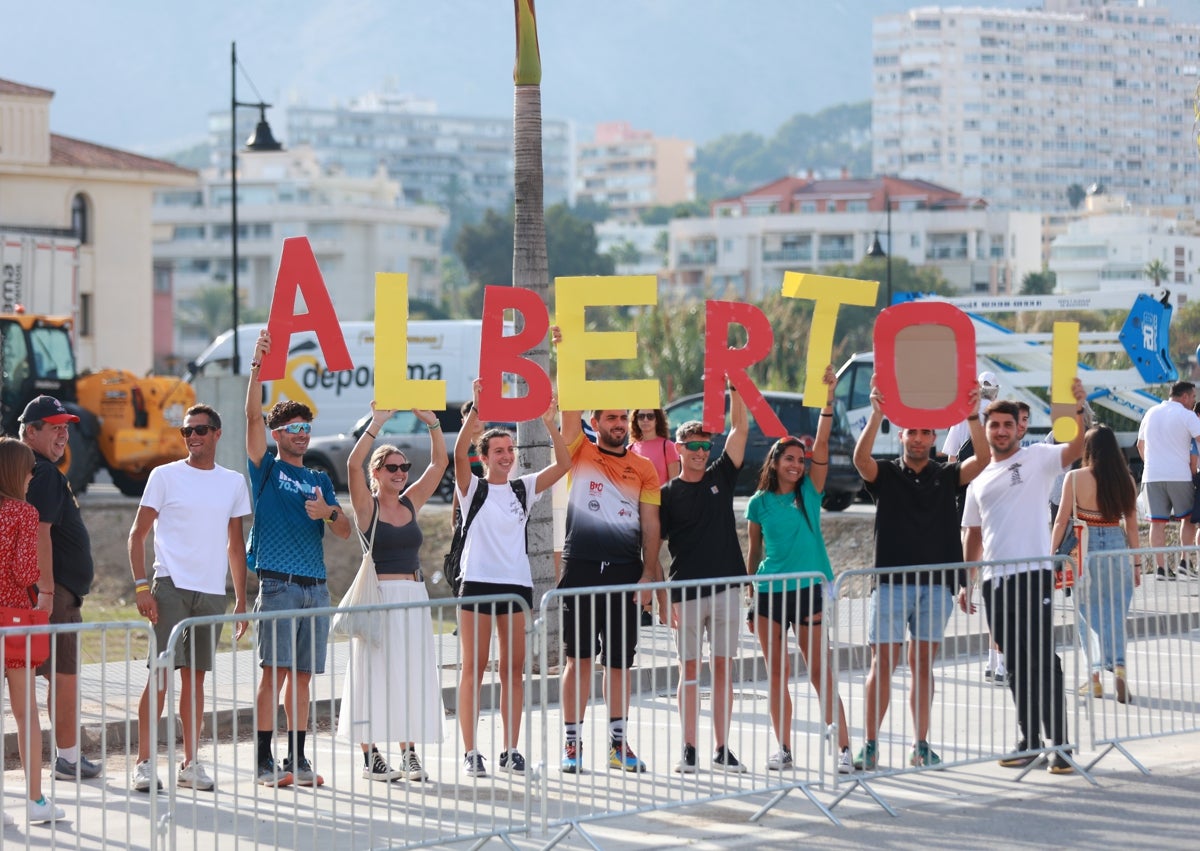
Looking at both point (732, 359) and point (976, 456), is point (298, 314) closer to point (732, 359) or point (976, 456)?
point (732, 359)

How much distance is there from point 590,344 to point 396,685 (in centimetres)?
222

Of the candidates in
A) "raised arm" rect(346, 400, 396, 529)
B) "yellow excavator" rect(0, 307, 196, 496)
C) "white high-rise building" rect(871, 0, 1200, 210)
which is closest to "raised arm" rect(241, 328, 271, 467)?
"raised arm" rect(346, 400, 396, 529)

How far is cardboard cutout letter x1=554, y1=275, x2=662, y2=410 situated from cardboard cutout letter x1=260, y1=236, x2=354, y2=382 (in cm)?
107

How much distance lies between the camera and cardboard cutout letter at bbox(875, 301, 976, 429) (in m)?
8.92

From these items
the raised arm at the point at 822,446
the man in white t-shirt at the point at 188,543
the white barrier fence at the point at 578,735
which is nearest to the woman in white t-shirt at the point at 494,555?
the white barrier fence at the point at 578,735

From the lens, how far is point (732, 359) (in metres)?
9.09

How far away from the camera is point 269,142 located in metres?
27.8

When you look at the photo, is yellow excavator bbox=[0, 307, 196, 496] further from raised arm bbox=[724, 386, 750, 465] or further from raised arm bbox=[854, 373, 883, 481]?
raised arm bbox=[854, 373, 883, 481]

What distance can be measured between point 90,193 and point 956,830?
47984 mm

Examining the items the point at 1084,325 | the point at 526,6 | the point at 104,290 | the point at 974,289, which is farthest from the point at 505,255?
the point at 526,6

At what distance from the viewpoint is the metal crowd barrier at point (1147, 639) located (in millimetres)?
9680

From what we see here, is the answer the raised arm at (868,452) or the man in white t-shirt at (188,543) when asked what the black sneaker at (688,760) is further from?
the man in white t-shirt at (188,543)

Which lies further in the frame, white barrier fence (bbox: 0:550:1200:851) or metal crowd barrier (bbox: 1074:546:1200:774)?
metal crowd barrier (bbox: 1074:546:1200:774)

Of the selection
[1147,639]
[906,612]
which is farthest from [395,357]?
[1147,639]
